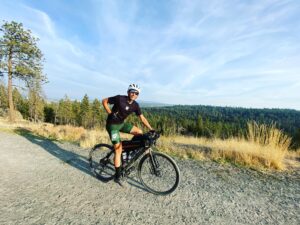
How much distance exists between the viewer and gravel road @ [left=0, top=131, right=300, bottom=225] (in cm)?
327

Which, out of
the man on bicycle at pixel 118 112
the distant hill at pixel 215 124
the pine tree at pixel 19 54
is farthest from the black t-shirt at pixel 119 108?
the pine tree at pixel 19 54

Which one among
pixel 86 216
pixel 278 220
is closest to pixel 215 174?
pixel 278 220

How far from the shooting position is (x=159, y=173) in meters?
4.45

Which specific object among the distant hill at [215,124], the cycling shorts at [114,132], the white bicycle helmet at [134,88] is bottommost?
the distant hill at [215,124]

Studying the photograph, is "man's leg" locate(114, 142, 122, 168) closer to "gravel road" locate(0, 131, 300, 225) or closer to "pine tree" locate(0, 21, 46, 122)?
"gravel road" locate(0, 131, 300, 225)

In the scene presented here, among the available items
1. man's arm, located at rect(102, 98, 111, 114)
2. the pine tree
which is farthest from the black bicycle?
the pine tree

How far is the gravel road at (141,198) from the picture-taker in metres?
3.27

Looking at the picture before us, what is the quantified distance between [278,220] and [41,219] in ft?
11.9

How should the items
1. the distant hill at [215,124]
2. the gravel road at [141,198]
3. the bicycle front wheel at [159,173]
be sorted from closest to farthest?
the gravel road at [141,198], the bicycle front wheel at [159,173], the distant hill at [215,124]

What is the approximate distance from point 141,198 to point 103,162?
158 cm

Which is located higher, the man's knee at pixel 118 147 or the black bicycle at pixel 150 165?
the man's knee at pixel 118 147

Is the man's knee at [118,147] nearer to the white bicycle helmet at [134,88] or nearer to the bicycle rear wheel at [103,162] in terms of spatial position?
the bicycle rear wheel at [103,162]

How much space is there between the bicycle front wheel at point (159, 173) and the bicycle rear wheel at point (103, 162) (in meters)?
0.87

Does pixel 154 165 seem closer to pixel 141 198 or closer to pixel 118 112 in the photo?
pixel 141 198
